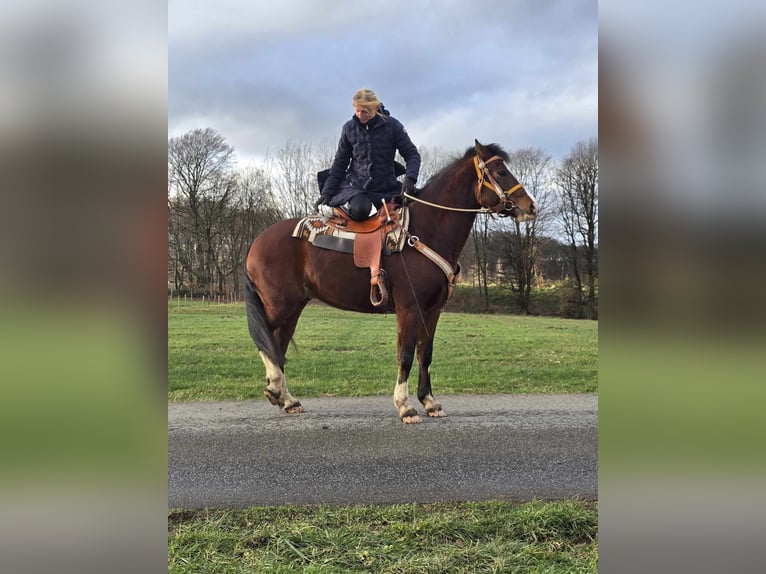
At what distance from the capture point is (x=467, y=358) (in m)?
9.64

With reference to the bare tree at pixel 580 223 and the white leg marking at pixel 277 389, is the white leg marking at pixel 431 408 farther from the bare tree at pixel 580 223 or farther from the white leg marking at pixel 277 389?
the bare tree at pixel 580 223

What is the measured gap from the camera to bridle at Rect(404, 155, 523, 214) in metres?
4.97

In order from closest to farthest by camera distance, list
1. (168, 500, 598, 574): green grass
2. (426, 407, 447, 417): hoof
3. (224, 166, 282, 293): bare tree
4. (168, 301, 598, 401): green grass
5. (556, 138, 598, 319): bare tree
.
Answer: (168, 500, 598, 574): green grass
(426, 407, 447, 417): hoof
(168, 301, 598, 401): green grass
(224, 166, 282, 293): bare tree
(556, 138, 598, 319): bare tree

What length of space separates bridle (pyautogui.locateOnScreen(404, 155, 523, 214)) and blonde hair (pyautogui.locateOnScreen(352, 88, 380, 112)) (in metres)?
0.90

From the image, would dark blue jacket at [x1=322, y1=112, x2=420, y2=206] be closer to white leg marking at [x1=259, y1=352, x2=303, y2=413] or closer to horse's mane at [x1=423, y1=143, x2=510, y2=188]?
horse's mane at [x1=423, y1=143, x2=510, y2=188]

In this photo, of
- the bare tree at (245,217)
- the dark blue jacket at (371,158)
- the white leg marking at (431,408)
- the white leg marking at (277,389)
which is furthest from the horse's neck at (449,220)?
the bare tree at (245,217)

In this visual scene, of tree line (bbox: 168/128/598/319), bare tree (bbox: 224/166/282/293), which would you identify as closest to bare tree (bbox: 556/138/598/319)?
tree line (bbox: 168/128/598/319)

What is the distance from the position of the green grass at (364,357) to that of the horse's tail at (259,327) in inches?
50.4

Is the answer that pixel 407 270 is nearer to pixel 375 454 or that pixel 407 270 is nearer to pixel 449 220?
pixel 449 220

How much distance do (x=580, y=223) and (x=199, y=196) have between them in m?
13.2
